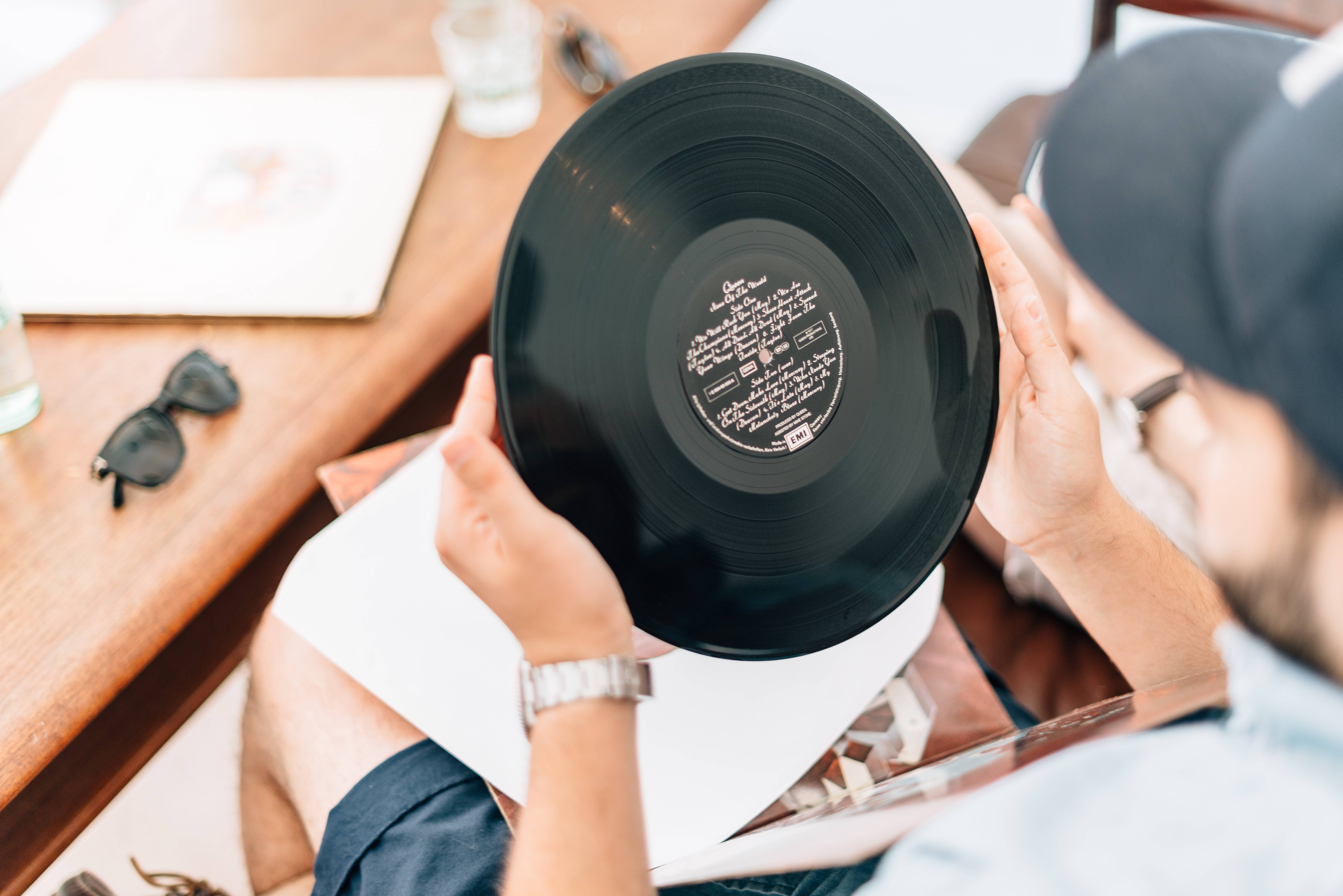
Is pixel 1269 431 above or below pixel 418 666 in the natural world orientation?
below

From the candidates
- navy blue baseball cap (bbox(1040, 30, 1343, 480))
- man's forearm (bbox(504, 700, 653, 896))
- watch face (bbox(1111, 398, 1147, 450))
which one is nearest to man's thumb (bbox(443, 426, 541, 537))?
man's forearm (bbox(504, 700, 653, 896))

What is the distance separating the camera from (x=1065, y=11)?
8.57 ft

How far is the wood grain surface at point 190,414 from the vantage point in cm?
60

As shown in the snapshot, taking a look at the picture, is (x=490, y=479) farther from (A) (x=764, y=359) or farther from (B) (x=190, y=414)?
(B) (x=190, y=414)

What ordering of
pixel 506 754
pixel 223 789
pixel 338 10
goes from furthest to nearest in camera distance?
pixel 223 789 → pixel 338 10 → pixel 506 754

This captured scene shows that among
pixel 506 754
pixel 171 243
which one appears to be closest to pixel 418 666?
pixel 506 754

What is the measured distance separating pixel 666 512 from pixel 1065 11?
2763mm

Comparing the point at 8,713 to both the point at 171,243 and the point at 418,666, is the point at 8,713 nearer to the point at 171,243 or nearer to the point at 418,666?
the point at 418,666

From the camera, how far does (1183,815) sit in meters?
0.42

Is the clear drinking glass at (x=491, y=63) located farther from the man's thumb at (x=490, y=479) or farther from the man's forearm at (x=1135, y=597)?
the man's forearm at (x=1135, y=597)

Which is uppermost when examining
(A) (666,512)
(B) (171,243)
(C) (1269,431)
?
(B) (171,243)

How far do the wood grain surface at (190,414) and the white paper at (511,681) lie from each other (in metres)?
0.08

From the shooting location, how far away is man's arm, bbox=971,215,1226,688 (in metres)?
0.69

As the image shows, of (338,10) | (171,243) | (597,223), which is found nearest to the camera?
(597,223)
